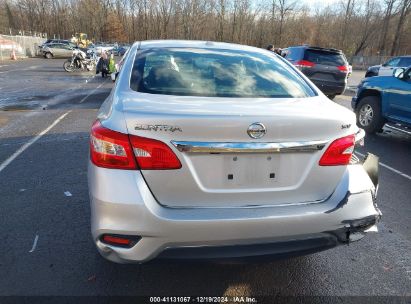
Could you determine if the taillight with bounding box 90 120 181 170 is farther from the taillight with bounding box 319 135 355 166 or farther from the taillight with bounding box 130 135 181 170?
the taillight with bounding box 319 135 355 166

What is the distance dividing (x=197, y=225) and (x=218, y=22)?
75656mm

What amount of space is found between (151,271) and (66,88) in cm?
1401

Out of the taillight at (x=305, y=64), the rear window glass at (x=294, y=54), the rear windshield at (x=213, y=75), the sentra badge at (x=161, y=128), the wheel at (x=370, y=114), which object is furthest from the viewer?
the rear window glass at (x=294, y=54)

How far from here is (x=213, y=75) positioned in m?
2.89

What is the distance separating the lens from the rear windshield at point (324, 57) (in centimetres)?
1324

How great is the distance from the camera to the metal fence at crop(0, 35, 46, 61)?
33.8 metres

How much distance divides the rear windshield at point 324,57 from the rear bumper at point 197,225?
11.9m

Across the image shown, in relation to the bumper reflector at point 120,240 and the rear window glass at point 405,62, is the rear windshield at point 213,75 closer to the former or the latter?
the bumper reflector at point 120,240

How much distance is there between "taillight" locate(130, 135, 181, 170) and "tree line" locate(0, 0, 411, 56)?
60.2 metres

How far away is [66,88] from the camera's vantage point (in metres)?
15.4

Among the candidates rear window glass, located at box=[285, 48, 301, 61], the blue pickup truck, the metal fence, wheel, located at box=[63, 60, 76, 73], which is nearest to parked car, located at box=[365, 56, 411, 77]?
rear window glass, located at box=[285, 48, 301, 61]

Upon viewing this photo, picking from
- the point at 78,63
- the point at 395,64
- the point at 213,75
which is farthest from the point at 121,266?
the point at 78,63

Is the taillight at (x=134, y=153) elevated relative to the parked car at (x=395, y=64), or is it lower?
elevated

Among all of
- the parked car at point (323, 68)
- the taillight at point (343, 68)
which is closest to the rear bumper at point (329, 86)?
the parked car at point (323, 68)
